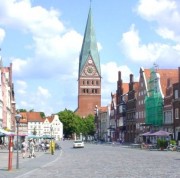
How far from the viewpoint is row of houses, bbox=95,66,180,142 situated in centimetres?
9675

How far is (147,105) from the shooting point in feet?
368

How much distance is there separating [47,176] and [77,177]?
1.79 m

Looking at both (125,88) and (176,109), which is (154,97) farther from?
(125,88)

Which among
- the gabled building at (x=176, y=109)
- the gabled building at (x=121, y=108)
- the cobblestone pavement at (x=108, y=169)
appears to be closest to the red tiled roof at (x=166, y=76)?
the gabled building at (x=176, y=109)

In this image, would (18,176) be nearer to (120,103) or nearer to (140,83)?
(140,83)

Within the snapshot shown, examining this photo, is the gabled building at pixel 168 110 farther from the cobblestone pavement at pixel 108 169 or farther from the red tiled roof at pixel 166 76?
the cobblestone pavement at pixel 108 169

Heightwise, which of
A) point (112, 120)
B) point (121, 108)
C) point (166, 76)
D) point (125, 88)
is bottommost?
point (112, 120)

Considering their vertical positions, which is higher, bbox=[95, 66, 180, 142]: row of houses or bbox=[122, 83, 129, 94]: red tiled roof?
bbox=[122, 83, 129, 94]: red tiled roof

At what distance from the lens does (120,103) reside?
148 m

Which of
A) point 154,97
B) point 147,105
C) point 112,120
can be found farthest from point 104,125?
point 154,97

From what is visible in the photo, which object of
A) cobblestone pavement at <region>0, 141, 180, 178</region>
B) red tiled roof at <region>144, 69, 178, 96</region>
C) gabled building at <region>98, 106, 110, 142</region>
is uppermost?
red tiled roof at <region>144, 69, 178, 96</region>

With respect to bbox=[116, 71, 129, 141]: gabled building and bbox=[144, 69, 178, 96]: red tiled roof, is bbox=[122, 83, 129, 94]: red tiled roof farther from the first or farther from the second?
bbox=[144, 69, 178, 96]: red tiled roof

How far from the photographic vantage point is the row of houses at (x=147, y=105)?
96.8 metres

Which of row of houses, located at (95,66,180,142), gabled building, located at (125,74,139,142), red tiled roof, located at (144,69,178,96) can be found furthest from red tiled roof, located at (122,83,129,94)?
red tiled roof, located at (144,69,178,96)
